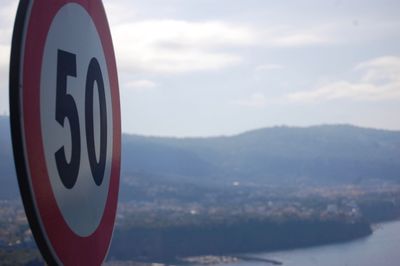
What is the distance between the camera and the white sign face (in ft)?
4.27

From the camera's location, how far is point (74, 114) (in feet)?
4.60

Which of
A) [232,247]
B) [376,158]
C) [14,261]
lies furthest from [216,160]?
[14,261]

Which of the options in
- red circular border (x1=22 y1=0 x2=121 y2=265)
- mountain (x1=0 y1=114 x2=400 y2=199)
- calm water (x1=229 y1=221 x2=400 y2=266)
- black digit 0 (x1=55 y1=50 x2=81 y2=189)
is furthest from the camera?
mountain (x1=0 y1=114 x2=400 y2=199)

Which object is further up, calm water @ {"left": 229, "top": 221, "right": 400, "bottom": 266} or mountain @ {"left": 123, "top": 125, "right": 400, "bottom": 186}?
mountain @ {"left": 123, "top": 125, "right": 400, "bottom": 186}

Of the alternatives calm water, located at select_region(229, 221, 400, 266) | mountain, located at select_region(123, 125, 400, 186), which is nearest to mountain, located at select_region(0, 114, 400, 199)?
mountain, located at select_region(123, 125, 400, 186)

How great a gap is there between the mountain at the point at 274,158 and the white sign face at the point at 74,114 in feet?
91.8

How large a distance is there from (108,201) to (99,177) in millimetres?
77

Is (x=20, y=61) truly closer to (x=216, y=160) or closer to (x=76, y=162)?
(x=76, y=162)

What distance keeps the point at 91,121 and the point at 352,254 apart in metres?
12.7

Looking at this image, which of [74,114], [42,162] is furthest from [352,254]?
[42,162]

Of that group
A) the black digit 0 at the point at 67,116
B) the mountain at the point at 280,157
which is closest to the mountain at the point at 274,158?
the mountain at the point at 280,157

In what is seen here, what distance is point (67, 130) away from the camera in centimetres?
136

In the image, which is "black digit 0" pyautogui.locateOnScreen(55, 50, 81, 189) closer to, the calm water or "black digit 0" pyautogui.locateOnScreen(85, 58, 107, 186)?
"black digit 0" pyautogui.locateOnScreen(85, 58, 107, 186)

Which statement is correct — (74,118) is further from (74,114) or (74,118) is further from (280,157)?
(280,157)
